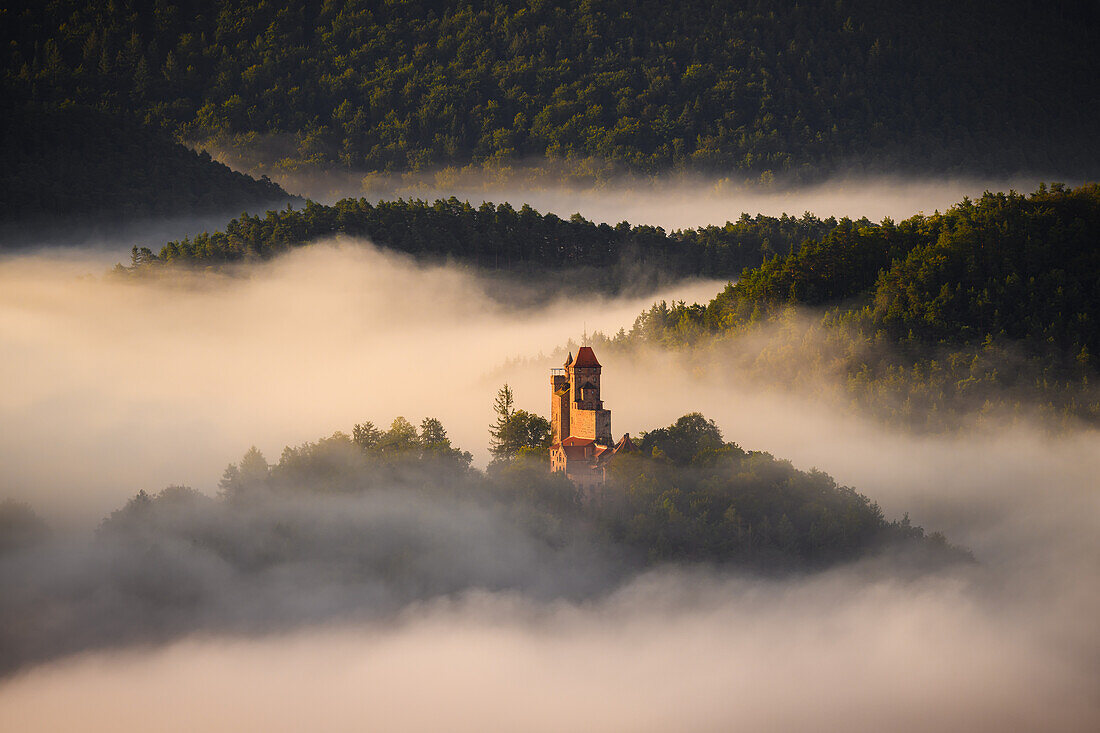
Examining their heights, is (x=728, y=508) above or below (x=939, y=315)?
below

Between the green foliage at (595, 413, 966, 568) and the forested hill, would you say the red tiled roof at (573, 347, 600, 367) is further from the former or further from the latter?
the forested hill

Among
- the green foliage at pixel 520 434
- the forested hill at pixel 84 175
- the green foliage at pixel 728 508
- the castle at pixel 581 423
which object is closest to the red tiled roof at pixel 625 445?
the castle at pixel 581 423

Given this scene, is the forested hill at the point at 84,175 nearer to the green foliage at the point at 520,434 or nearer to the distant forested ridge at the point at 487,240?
the distant forested ridge at the point at 487,240

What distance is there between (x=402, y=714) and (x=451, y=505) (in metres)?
37.3

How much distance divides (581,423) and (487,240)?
8384cm

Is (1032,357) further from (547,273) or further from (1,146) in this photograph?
(1,146)

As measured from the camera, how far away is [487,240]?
515 ft

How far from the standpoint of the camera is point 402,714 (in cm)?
12175

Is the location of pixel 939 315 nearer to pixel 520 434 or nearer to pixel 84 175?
pixel 520 434

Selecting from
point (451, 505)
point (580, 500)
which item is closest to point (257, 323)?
point (451, 505)

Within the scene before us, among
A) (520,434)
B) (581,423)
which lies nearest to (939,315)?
(520,434)

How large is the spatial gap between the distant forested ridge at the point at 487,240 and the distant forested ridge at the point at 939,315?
42053 millimetres

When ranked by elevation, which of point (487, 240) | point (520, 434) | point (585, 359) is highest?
point (487, 240)

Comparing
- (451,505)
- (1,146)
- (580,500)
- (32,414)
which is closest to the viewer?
(580,500)
